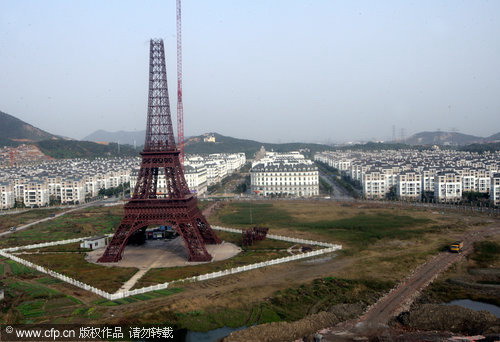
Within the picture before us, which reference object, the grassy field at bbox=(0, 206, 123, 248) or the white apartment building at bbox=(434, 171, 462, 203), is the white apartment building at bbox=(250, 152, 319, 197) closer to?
the white apartment building at bbox=(434, 171, 462, 203)

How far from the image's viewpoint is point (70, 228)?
55844mm

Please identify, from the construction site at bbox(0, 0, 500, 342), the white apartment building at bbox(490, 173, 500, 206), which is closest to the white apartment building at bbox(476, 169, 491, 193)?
the white apartment building at bbox(490, 173, 500, 206)

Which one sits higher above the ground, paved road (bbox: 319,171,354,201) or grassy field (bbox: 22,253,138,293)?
paved road (bbox: 319,171,354,201)

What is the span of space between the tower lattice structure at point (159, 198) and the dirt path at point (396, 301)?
52.4 ft

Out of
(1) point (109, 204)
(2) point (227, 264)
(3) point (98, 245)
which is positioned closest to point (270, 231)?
(2) point (227, 264)

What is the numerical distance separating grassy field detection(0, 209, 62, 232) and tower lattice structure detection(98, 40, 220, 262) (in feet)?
90.8

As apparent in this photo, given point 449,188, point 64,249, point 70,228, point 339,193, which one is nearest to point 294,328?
point 64,249

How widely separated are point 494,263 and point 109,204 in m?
61.7

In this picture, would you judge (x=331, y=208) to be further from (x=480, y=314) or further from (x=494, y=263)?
(x=480, y=314)

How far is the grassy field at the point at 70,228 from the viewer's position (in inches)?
1944

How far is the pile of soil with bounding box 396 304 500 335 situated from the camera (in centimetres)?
2311

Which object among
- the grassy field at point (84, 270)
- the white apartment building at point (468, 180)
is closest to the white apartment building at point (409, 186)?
the white apartment building at point (468, 180)

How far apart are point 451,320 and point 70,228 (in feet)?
151

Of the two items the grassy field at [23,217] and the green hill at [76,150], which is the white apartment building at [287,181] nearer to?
the grassy field at [23,217]
